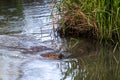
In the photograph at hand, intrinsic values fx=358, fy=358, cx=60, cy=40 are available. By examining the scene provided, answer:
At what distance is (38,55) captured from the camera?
18.2 ft

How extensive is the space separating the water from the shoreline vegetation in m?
0.19

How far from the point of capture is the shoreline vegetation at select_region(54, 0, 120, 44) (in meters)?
5.71

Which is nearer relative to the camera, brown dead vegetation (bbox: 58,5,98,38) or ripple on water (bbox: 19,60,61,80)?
ripple on water (bbox: 19,60,61,80)

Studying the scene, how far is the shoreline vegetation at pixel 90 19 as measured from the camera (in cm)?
571

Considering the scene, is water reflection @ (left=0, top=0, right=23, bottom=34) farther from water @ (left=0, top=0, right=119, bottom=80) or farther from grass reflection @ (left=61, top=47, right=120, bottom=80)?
grass reflection @ (left=61, top=47, right=120, bottom=80)

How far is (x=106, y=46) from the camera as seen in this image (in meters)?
5.86

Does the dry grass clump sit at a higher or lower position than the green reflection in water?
higher

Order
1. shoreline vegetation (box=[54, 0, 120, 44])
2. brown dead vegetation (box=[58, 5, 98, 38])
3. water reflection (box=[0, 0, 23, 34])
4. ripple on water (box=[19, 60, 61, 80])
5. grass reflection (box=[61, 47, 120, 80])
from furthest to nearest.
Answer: water reflection (box=[0, 0, 23, 34])
brown dead vegetation (box=[58, 5, 98, 38])
shoreline vegetation (box=[54, 0, 120, 44])
grass reflection (box=[61, 47, 120, 80])
ripple on water (box=[19, 60, 61, 80])

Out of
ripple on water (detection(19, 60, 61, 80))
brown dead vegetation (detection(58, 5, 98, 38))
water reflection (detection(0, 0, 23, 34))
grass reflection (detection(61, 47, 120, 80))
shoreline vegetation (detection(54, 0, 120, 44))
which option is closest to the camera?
ripple on water (detection(19, 60, 61, 80))

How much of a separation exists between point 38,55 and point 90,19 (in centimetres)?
112

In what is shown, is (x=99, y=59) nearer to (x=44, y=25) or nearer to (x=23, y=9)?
(x=44, y=25)

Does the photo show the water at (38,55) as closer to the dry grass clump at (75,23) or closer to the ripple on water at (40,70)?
the ripple on water at (40,70)

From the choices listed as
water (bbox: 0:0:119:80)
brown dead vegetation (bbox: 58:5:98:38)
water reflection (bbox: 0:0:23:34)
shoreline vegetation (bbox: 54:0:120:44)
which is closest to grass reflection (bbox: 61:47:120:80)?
water (bbox: 0:0:119:80)

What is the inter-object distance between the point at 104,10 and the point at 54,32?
53.0 inches
